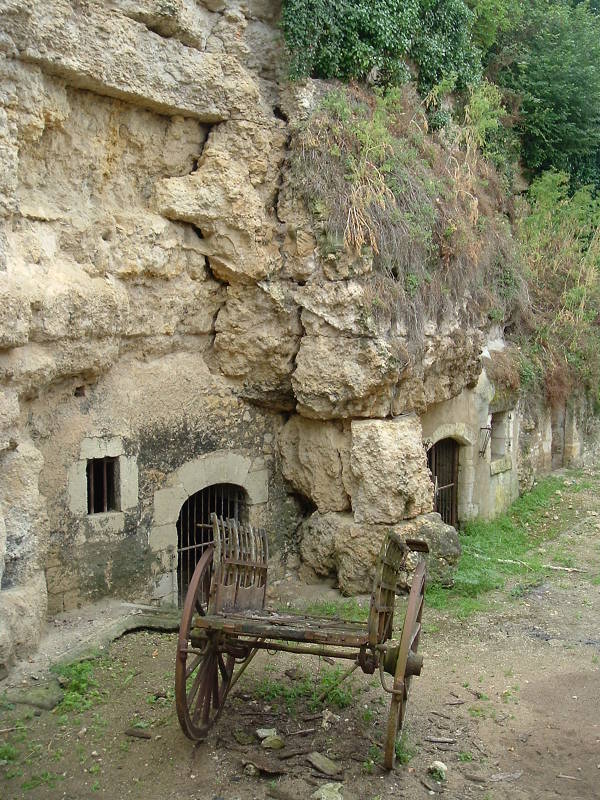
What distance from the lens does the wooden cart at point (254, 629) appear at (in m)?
4.82

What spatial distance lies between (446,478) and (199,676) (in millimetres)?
6449

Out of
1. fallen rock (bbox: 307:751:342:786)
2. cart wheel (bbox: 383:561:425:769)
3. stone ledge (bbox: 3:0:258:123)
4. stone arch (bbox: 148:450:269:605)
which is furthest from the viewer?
stone arch (bbox: 148:450:269:605)

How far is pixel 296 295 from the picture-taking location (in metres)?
8.66

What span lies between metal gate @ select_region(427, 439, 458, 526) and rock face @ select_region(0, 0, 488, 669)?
152cm

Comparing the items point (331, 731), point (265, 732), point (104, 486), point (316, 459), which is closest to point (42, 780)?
point (265, 732)

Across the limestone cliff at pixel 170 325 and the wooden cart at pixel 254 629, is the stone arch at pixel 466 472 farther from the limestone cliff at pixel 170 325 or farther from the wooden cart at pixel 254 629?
the wooden cart at pixel 254 629

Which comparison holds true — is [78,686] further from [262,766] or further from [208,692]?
[262,766]

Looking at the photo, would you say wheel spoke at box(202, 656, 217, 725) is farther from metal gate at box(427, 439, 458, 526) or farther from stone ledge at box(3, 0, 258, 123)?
metal gate at box(427, 439, 458, 526)

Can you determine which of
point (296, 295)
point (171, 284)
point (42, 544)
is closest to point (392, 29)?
point (296, 295)

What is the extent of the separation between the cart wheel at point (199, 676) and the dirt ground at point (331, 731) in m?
0.18

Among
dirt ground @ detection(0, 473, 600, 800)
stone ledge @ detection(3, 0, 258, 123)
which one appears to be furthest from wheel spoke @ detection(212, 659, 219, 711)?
stone ledge @ detection(3, 0, 258, 123)

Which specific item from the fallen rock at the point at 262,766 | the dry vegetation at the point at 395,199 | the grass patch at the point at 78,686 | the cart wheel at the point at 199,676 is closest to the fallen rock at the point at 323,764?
the fallen rock at the point at 262,766

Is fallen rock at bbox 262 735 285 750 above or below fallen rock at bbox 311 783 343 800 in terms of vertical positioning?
above

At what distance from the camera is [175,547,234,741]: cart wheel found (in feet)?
16.1
